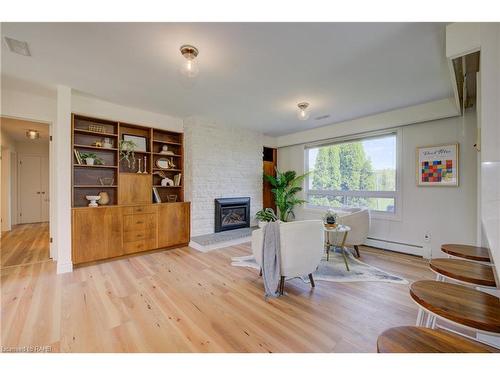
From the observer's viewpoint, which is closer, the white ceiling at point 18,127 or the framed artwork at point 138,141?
the framed artwork at point 138,141

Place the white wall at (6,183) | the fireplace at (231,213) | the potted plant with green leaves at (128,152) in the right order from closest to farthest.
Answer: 1. the potted plant with green leaves at (128,152)
2. the fireplace at (231,213)
3. the white wall at (6,183)

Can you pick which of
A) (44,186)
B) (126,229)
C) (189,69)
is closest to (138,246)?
(126,229)

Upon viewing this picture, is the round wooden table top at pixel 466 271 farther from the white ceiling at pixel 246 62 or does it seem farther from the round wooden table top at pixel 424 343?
the white ceiling at pixel 246 62

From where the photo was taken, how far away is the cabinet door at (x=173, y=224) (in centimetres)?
379

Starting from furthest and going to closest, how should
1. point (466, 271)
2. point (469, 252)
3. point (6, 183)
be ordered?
point (6, 183) → point (469, 252) → point (466, 271)

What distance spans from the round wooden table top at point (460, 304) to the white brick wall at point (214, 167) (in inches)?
144

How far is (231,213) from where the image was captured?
4766 millimetres

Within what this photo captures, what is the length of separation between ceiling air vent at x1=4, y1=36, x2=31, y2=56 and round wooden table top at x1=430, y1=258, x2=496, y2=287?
379 cm

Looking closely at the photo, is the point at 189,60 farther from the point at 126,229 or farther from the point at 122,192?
the point at 126,229

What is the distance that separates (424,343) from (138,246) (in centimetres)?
370

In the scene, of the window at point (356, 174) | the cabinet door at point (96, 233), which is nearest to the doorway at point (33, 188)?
the cabinet door at point (96, 233)

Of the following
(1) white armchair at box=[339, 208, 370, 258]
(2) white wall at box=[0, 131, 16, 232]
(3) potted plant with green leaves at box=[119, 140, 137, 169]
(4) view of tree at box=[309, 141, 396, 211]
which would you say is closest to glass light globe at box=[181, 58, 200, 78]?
(3) potted plant with green leaves at box=[119, 140, 137, 169]
